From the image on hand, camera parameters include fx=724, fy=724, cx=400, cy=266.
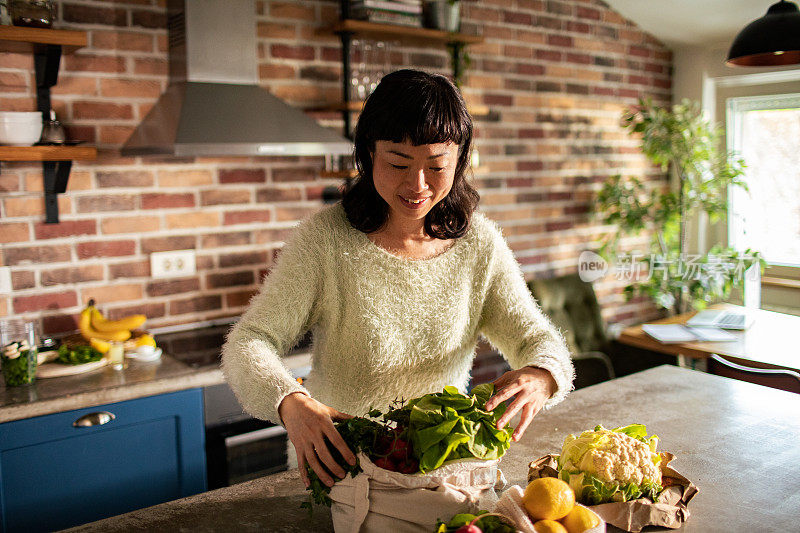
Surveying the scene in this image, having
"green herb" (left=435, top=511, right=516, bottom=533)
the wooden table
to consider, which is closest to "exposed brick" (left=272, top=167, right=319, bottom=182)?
the wooden table

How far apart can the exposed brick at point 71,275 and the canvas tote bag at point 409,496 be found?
1.81 metres

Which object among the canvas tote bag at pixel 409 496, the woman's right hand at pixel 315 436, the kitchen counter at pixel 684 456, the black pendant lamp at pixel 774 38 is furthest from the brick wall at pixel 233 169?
the canvas tote bag at pixel 409 496

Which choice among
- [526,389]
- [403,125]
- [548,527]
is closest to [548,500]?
[548,527]

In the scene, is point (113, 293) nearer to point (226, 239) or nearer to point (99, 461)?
point (226, 239)

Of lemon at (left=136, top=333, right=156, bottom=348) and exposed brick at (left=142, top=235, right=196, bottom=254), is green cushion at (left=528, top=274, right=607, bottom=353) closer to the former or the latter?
exposed brick at (left=142, top=235, right=196, bottom=254)

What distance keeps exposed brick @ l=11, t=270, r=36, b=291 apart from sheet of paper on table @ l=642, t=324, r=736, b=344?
8.19ft

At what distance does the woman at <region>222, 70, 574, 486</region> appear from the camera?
1415 mm

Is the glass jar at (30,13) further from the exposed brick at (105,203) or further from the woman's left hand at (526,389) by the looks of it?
the woman's left hand at (526,389)

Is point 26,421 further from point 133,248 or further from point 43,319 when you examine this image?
point 133,248

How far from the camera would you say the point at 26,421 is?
6.71 ft

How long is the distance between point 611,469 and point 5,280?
6.99ft

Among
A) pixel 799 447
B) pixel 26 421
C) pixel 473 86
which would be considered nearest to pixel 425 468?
pixel 799 447

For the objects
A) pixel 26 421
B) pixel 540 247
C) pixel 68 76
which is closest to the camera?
pixel 26 421

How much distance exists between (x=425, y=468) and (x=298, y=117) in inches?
73.1
